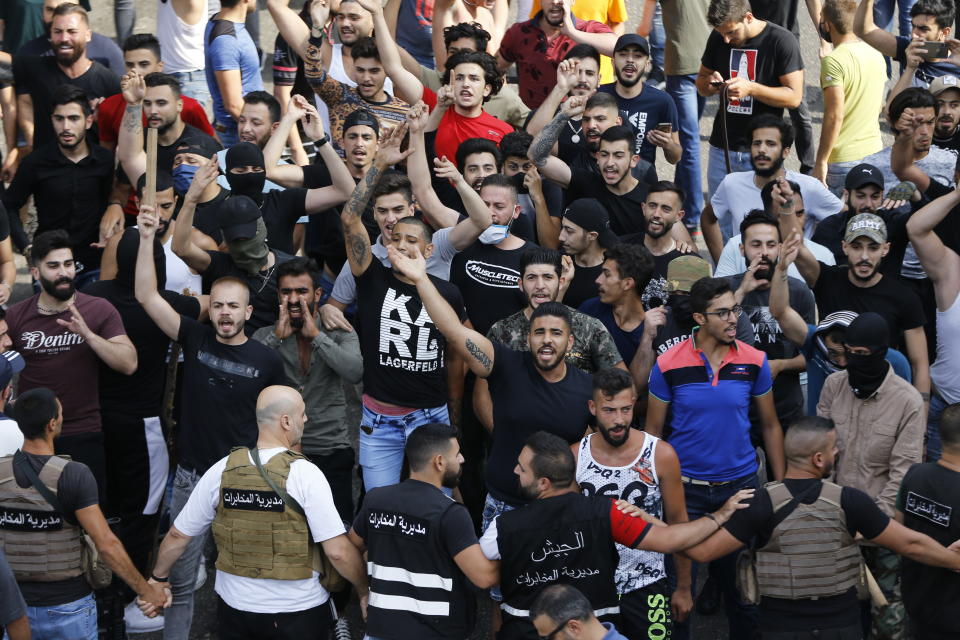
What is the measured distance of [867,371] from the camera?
6.53 m

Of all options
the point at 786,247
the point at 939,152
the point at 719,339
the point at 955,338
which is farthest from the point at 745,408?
the point at 939,152

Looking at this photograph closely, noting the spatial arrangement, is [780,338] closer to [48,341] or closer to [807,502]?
[807,502]

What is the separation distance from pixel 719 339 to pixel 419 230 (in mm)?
1908

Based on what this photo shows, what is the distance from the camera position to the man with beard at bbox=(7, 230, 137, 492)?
7160 mm

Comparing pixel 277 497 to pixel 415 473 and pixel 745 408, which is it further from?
pixel 745 408

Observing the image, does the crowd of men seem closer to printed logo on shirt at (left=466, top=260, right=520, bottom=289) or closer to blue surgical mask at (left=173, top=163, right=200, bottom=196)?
printed logo on shirt at (left=466, top=260, right=520, bottom=289)

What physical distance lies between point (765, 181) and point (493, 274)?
2277mm

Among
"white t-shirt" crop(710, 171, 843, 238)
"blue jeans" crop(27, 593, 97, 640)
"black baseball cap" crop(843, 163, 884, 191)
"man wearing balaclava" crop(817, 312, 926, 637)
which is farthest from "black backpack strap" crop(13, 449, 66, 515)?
"black baseball cap" crop(843, 163, 884, 191)

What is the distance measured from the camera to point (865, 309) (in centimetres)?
737

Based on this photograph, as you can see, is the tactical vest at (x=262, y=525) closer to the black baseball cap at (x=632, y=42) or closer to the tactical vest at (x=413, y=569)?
the tactical vest at (x=413, y=569)

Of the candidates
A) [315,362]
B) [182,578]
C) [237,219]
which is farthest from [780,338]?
[182,578]

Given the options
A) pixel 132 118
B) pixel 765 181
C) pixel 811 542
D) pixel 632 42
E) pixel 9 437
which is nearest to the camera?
pixel 811 542

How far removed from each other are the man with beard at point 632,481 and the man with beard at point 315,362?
5.79 ft

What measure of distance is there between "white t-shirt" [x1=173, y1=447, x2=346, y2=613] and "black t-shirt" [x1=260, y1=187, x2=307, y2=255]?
2825mm
